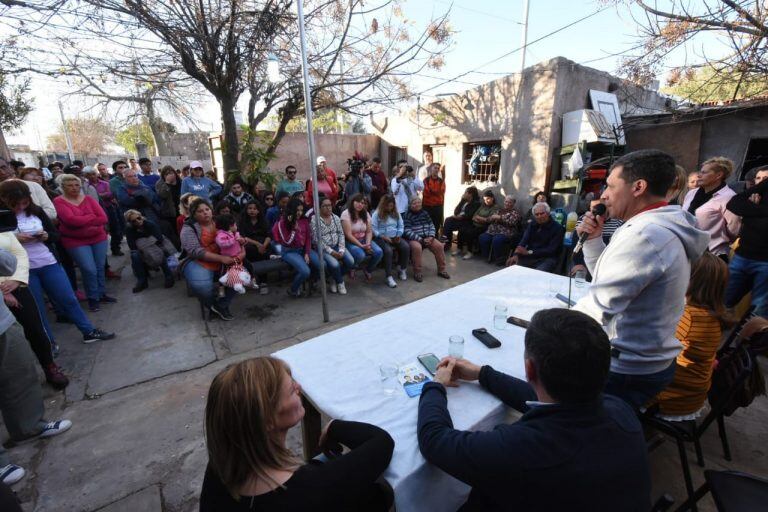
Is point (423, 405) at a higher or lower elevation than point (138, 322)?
higher

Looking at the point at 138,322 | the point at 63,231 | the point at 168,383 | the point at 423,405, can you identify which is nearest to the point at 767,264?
the point at 423,405

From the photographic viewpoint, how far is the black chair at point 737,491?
1319mm

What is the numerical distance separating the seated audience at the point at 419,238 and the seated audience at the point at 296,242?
158 centimetres

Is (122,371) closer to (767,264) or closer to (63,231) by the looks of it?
(63,231)

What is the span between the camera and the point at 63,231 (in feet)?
12.6

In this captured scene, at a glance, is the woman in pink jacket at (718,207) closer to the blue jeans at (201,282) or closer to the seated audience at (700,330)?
A: the seated audience at (700,330)

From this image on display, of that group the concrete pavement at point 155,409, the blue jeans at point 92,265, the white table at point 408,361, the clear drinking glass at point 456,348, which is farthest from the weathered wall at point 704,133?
the blue jeans at point 92,265

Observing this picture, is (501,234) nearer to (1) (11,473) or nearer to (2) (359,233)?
(2) (359,233)

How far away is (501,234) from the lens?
19.3 ft

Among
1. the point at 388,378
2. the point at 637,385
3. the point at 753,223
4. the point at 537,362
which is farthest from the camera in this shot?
the point at 753,223

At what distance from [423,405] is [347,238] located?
12.7 ft

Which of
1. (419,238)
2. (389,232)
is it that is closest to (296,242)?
(389,232)

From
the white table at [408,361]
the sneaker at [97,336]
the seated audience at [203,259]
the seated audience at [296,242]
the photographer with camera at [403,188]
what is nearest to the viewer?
the white table at [408,361]

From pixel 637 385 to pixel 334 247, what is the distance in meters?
3.84
